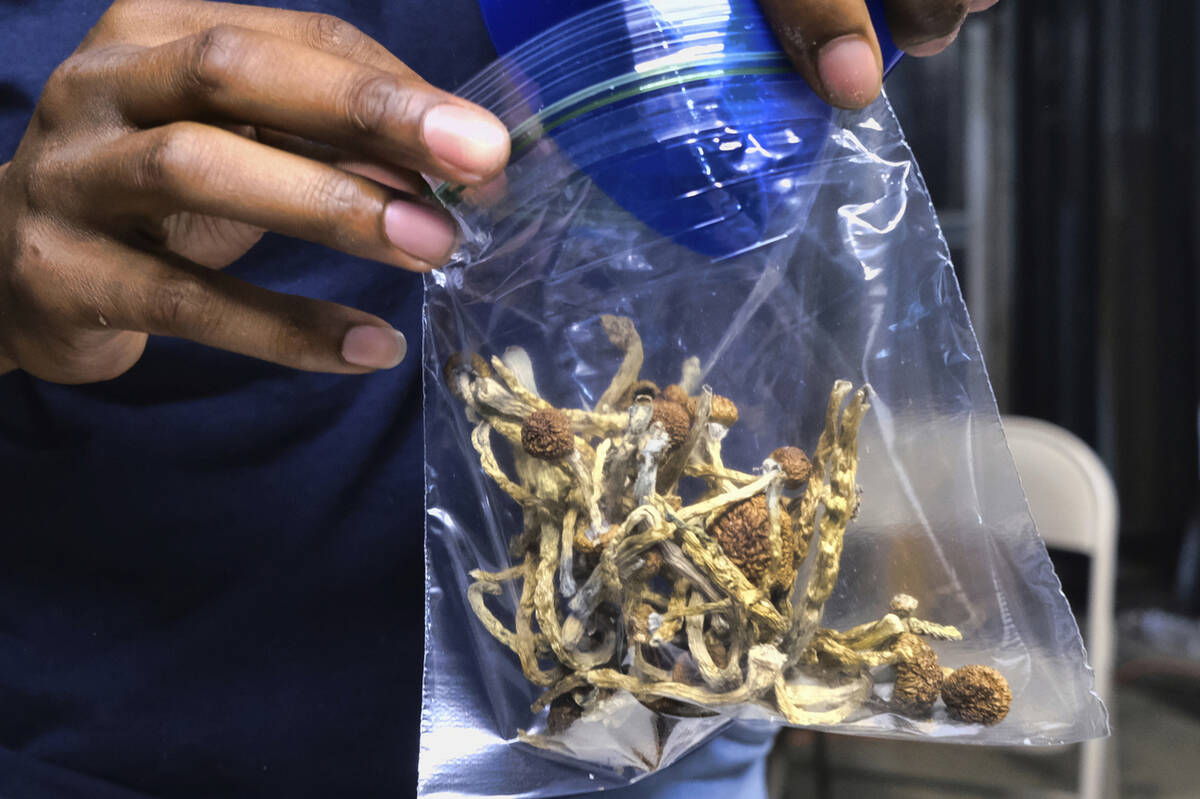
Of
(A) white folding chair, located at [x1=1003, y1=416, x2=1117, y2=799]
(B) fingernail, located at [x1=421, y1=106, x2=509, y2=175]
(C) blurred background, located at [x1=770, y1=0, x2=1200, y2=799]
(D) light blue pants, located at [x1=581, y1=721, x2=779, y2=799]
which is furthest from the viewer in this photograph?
(C) blurred background, located at [x1=770, y1=0, x2=1200, y2=799]

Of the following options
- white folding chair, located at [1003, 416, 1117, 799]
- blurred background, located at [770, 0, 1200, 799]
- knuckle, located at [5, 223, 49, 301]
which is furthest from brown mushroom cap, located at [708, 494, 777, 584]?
blurred background, located at [770, 0, 1200, 799]

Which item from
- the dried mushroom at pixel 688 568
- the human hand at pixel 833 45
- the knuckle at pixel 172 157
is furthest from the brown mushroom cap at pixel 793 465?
the knuckle at pixel 172 157

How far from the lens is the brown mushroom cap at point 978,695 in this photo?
0.32 meters

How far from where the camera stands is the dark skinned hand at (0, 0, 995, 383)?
281mm

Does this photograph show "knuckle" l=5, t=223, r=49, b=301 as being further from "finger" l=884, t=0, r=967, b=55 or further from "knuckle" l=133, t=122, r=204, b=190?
"finger" l=884, t=0, r=967, b=55

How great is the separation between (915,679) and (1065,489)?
1014mm

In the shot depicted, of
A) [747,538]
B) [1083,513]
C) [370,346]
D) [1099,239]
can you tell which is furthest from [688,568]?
[1099,239]

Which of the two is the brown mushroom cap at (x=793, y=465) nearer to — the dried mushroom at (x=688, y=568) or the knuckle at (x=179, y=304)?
the dried mushroom at (x=688, y=568)

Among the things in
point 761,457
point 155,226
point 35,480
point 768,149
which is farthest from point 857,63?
point 35,480

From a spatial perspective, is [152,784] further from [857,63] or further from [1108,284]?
[1108,284]

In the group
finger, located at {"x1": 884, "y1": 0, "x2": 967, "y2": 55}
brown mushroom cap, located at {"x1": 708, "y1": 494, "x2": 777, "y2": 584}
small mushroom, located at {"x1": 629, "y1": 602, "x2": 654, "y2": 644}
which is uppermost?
finger, located at {"x1": 884, "y1": 0, "x2": 967, "y2": 55}

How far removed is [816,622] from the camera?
332 millimetres

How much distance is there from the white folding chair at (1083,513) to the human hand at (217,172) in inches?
39.4

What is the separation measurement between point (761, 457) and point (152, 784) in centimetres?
50
